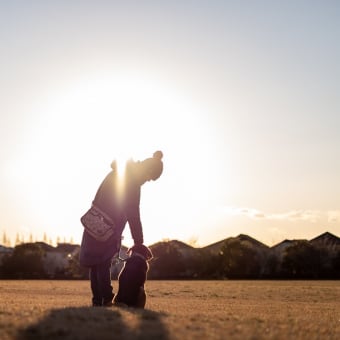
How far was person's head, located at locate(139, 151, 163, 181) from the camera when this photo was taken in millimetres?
9742

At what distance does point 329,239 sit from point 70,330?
6129 inches

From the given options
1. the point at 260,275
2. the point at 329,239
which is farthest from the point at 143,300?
the point at 329,239

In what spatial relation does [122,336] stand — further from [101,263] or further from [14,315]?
[101,263]

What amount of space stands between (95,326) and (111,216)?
3462mm

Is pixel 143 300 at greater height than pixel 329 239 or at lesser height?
lesser

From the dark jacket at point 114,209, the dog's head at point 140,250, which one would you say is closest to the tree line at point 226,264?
the dark jacket at point 114,209

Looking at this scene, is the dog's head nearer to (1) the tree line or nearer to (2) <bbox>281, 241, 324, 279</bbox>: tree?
(1) the tree line

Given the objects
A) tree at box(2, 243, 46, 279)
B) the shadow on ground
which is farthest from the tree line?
the shadow on ground

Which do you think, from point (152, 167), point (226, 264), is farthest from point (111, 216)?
point (226, 264)

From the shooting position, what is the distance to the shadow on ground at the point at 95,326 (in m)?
5.82

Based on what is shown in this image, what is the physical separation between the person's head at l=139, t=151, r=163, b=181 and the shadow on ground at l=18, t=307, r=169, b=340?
2.93 m

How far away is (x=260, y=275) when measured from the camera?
102938 millimetres

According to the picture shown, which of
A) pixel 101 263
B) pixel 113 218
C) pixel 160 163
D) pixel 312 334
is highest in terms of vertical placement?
pixel 160 163

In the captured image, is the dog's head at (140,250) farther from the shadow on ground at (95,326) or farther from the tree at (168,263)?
the tree at (168,263)
